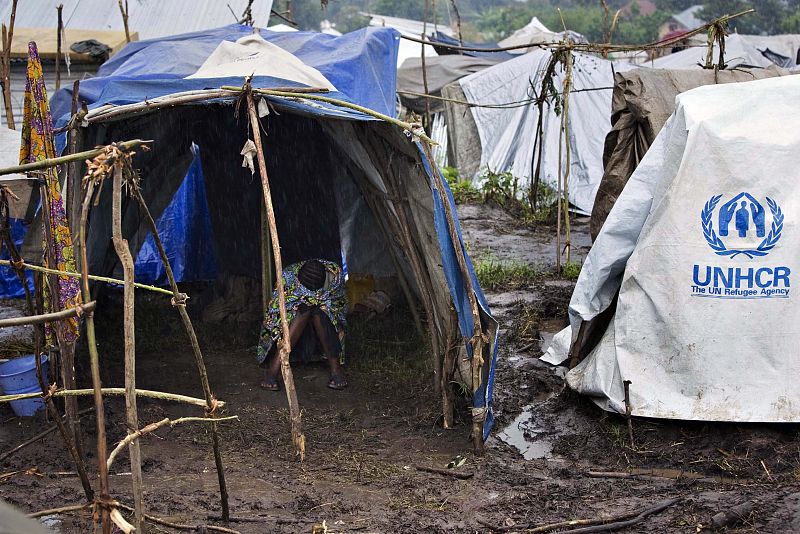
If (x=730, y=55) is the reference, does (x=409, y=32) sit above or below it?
above

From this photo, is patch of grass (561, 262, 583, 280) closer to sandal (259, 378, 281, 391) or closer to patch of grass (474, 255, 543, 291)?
patch of grass (474, 255, 543, 291)

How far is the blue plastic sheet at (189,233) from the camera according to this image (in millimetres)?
7742

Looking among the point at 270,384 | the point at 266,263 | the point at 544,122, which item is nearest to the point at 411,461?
the point at 270,384

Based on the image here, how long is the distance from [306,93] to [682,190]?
2.16m

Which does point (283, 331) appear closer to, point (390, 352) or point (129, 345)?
point (129, 345)

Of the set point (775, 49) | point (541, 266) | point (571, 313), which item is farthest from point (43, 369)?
point (775, 49)

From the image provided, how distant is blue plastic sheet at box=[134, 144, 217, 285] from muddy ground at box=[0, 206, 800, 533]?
4.10ft

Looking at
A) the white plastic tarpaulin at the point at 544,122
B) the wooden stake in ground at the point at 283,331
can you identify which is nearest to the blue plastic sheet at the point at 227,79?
the wooden stake in ground at the point at 283,331

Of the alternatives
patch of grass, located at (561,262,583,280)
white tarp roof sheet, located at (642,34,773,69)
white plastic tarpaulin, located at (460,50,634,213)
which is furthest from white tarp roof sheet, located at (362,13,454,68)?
patch of grass, located at (561,262,583,280)

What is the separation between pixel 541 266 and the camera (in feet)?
29.4

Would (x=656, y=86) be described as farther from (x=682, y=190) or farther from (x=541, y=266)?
(x=541, y=266)

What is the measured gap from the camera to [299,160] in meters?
6.79

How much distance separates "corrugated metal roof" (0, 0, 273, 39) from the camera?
1142cm

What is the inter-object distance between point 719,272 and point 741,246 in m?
0.18
